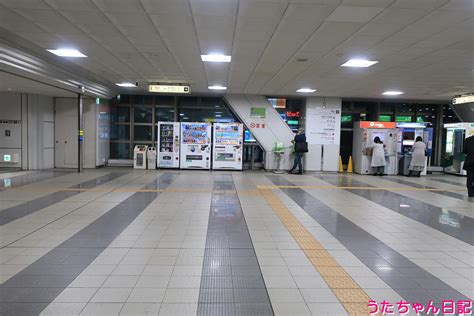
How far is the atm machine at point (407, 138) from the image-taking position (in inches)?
516

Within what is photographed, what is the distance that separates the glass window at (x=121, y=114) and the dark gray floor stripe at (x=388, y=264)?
10840 mm

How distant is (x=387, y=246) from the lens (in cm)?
441

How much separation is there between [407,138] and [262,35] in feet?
32.7

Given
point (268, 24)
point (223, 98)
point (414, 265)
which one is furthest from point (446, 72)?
point (223, 98)

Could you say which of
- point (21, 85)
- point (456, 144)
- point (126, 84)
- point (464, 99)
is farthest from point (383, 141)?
point (21, 85)

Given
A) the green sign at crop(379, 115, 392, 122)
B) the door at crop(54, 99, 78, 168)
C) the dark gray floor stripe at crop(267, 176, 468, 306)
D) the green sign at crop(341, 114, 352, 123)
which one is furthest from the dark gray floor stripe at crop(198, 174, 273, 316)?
the green sign at crop(379, 115, 392, 122)

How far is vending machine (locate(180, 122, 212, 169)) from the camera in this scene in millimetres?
13086

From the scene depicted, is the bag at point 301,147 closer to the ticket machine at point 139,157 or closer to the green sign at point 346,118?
the green sign at point 346,118

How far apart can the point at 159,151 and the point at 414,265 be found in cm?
1076

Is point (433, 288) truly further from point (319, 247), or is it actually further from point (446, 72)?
point (446, 72)

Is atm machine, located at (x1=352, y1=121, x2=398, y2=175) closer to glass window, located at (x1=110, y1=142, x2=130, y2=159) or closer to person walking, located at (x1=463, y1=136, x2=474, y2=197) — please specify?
person walking, located at (x1=463, y1=136, x2=474, y2=197)

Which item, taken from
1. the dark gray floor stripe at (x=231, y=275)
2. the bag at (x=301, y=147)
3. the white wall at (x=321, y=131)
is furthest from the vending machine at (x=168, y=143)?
the dark gray floor stripe at (x=231, y=275)

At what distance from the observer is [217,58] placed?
7.57 meters

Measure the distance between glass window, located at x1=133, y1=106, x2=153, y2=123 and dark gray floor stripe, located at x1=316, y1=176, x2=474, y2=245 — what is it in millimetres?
9293
